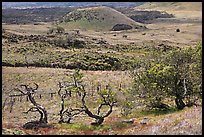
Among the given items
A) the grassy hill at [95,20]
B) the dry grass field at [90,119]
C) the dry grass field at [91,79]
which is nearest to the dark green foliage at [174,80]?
the dry grass field at [91,79]

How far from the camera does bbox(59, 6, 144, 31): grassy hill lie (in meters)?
123

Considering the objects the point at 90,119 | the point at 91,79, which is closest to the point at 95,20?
the point at 91,79

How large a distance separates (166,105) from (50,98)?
11.9 metres

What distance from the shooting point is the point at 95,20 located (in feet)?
417

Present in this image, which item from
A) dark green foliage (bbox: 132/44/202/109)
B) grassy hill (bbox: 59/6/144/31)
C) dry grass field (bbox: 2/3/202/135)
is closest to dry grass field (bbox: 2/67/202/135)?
dry grass field (bbox: 2/3/202/135)

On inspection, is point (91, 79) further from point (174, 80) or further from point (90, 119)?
point (174, 80)

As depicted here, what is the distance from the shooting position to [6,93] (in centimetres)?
3841

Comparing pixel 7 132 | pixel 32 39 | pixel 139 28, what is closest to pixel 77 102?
pixel 7 132

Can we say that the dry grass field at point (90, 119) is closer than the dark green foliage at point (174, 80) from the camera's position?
Yes

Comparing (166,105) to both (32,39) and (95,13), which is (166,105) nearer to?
(32,39)

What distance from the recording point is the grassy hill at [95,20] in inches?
4840

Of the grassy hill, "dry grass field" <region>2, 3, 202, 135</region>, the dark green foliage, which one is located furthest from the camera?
the grassy hill

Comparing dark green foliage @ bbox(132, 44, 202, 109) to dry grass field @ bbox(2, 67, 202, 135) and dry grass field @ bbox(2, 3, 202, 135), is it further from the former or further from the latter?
dry grass field @ bbox(2, 67, 202, 135)

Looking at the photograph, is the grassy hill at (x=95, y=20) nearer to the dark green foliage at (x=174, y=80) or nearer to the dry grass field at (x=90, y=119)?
the dry grass field at (x=90, y=119)
